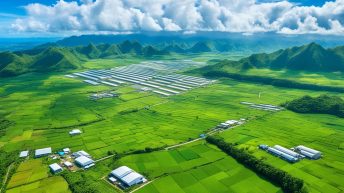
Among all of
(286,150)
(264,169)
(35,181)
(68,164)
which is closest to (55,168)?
(68,164)

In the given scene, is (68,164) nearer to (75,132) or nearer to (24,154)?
(24,154)

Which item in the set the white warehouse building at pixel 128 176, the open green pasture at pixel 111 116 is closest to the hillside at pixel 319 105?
the open green pasture at pixel 111 116

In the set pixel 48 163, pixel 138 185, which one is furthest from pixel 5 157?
pixel 138 185

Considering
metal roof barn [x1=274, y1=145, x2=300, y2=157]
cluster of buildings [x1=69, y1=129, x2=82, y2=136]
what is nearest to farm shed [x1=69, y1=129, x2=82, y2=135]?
cluster of buildings [x1=69, y1=129, x2=82, y2=136]

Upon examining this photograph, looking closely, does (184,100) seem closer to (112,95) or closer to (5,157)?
(112,95)

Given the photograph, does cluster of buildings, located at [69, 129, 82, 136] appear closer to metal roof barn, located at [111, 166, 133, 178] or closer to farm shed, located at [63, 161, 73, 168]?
farm shed, located at [63, 161, 73, 168]

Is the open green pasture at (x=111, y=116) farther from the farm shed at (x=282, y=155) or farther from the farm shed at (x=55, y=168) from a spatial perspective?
the farm shed at (x=282, y=155)
